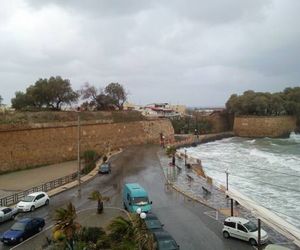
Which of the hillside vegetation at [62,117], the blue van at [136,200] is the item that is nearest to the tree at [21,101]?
the hillside vegetation at [62,117]

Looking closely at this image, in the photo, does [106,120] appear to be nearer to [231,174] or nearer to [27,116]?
[27,116]

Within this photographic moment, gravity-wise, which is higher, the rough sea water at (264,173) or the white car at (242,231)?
the white car at (242,231)

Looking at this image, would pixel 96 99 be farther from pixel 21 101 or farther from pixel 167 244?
pixel 167 244

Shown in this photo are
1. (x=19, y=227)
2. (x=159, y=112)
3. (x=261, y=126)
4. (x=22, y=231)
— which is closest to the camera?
(x=22, y=231)

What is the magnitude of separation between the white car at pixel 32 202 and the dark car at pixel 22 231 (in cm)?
415

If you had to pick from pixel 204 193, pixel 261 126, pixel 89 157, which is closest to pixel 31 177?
pixel 89 157

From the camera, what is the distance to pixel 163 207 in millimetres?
24703

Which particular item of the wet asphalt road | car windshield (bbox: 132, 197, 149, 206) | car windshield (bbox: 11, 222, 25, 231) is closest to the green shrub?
the wet asphalt road

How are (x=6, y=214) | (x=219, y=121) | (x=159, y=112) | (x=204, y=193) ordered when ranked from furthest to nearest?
(x=159, y=112) < (x=219, y=121) < (x=204, y=193) < (x=6, y=214)

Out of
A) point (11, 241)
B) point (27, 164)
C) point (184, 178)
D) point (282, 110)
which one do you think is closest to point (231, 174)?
point (184, 178)

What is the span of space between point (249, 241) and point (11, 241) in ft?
35.2

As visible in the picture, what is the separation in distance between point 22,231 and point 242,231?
1017 centimetres

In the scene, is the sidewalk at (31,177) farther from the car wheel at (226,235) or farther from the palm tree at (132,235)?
the palm tree at (132,235)

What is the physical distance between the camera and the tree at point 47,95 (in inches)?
2301
